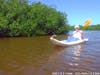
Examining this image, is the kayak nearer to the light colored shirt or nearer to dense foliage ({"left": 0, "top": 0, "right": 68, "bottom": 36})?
the light colored shirt

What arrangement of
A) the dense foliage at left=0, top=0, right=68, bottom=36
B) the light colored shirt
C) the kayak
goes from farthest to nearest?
the dense foliage at left=0, top=0, right=68, bottom=36 → the light colored shirt → the kayak

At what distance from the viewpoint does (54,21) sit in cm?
5162

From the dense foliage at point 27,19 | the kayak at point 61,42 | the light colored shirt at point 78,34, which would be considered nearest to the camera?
the kayak at point 61,42

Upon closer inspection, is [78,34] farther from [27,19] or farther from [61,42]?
[27,19]

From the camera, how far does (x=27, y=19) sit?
147 ft

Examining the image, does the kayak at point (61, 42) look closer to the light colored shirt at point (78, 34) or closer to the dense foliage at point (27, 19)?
the light colored shirt at point (78, 34)

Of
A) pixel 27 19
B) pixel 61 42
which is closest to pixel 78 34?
pixel 61 42

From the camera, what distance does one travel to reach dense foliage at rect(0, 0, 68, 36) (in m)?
40.5

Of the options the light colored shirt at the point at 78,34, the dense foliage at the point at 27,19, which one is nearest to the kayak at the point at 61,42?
the light colored shirt at the point at 78,34

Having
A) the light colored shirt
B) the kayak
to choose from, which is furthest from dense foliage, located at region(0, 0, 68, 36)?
the kayak

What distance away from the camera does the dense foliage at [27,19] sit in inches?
1594

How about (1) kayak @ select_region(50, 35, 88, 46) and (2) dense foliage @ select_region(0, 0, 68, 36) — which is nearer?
(1) kayak @ select_region(50, 35, 88, 46)

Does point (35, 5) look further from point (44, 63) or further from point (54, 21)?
point (44, 63)

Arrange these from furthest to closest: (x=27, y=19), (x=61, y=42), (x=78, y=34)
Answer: (x=27, y=19)
(x=78, y=34)
(x=61, y=42)
